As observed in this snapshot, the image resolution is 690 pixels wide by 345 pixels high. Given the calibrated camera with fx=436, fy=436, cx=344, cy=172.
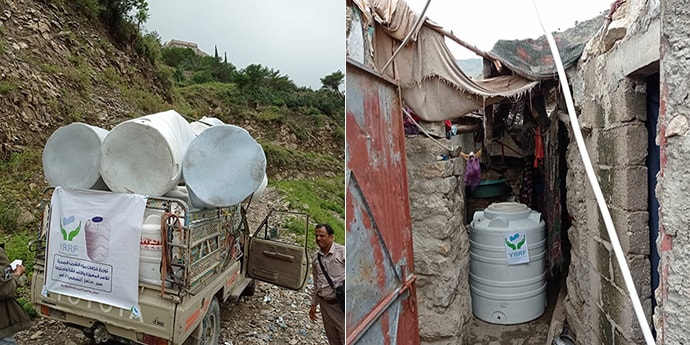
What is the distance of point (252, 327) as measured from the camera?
380cm

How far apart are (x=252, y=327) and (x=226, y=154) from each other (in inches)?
72.0

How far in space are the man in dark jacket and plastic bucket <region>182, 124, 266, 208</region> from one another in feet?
3.37

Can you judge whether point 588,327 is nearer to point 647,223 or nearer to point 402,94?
point 647,223

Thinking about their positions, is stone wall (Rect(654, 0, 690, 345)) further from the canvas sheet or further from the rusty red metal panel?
the canvas sheet

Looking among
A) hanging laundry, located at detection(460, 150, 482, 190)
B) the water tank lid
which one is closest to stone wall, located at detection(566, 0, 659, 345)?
the water tank lid

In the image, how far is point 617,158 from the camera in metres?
2.29

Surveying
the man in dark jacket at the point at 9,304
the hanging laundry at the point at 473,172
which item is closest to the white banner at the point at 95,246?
the man in dark jacket at the point at 9,304

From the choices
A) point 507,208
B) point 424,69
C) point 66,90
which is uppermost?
point 66,90

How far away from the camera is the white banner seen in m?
2.50

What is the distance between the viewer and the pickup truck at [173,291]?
2455 mm

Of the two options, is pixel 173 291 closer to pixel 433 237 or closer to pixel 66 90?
pixel 433 237

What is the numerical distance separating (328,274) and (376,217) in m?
0.84

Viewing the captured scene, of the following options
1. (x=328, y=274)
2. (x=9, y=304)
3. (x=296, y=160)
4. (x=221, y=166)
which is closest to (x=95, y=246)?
(x=9, y=304)

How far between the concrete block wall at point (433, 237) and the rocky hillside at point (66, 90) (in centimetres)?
419
